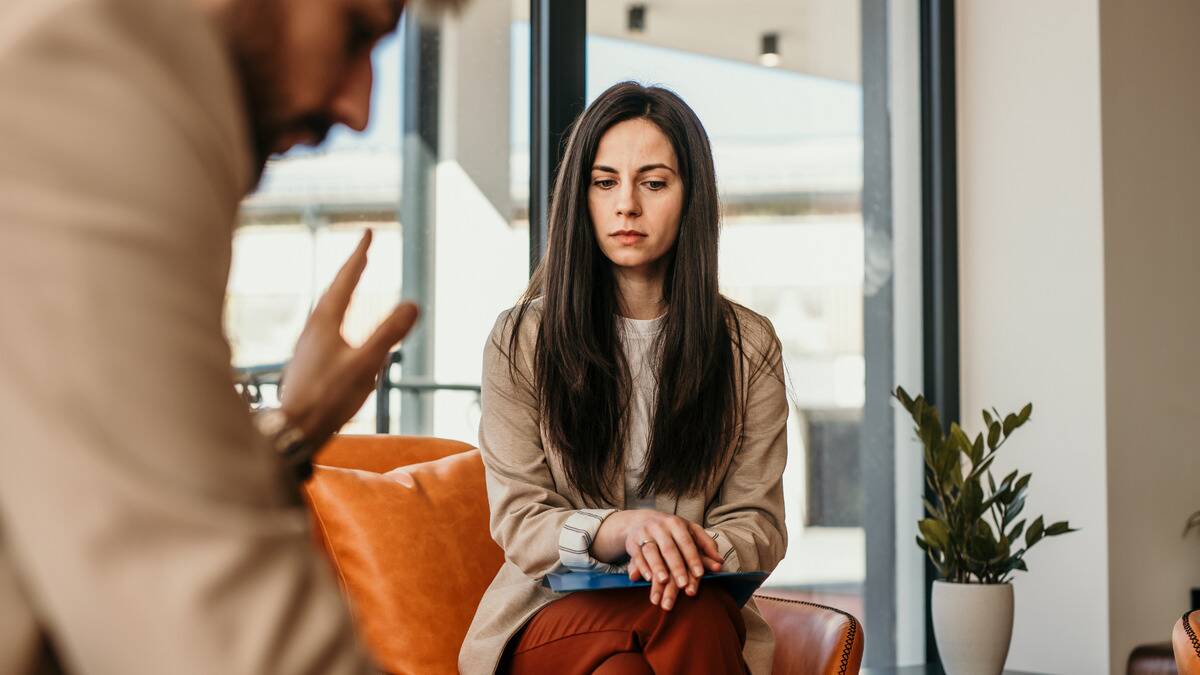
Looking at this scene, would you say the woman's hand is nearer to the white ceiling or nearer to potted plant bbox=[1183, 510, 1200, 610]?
the white ceiling

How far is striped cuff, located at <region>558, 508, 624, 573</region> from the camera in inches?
74.9

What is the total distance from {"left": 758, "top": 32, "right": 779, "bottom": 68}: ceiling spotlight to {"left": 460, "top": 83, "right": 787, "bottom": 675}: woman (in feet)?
4.80

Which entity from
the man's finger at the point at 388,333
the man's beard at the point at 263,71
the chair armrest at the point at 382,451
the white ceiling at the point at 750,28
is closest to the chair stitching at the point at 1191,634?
the chair armrest at the point at 382,451

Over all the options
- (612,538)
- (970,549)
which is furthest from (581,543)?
(970,549)

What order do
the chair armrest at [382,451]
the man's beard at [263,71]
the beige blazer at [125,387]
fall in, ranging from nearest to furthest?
the beige blazer at [125,387]
the man's beard at [263,71]
the chair armrest at [382,451]

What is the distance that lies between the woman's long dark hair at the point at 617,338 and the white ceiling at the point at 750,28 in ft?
3.40

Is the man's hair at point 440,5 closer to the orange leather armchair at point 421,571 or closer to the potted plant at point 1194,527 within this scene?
the orange leather armchair at point 421,571

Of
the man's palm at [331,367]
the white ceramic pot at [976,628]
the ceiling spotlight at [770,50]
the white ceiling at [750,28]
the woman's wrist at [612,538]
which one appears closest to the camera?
the man's palm at [331,367]

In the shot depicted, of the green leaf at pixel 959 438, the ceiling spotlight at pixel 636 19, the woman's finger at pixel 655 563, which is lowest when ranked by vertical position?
the woman's finger at pixel 655 563

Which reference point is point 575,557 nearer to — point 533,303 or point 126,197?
point 533,303

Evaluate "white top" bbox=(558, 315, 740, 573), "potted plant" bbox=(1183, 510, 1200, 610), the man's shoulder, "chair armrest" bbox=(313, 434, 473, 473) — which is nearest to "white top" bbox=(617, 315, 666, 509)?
"white top" bbox=(558, 315, 740, 573)

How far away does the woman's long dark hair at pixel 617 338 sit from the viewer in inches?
83.7

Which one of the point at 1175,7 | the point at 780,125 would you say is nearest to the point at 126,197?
the point at 780,125

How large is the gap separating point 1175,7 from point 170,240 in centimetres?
397
